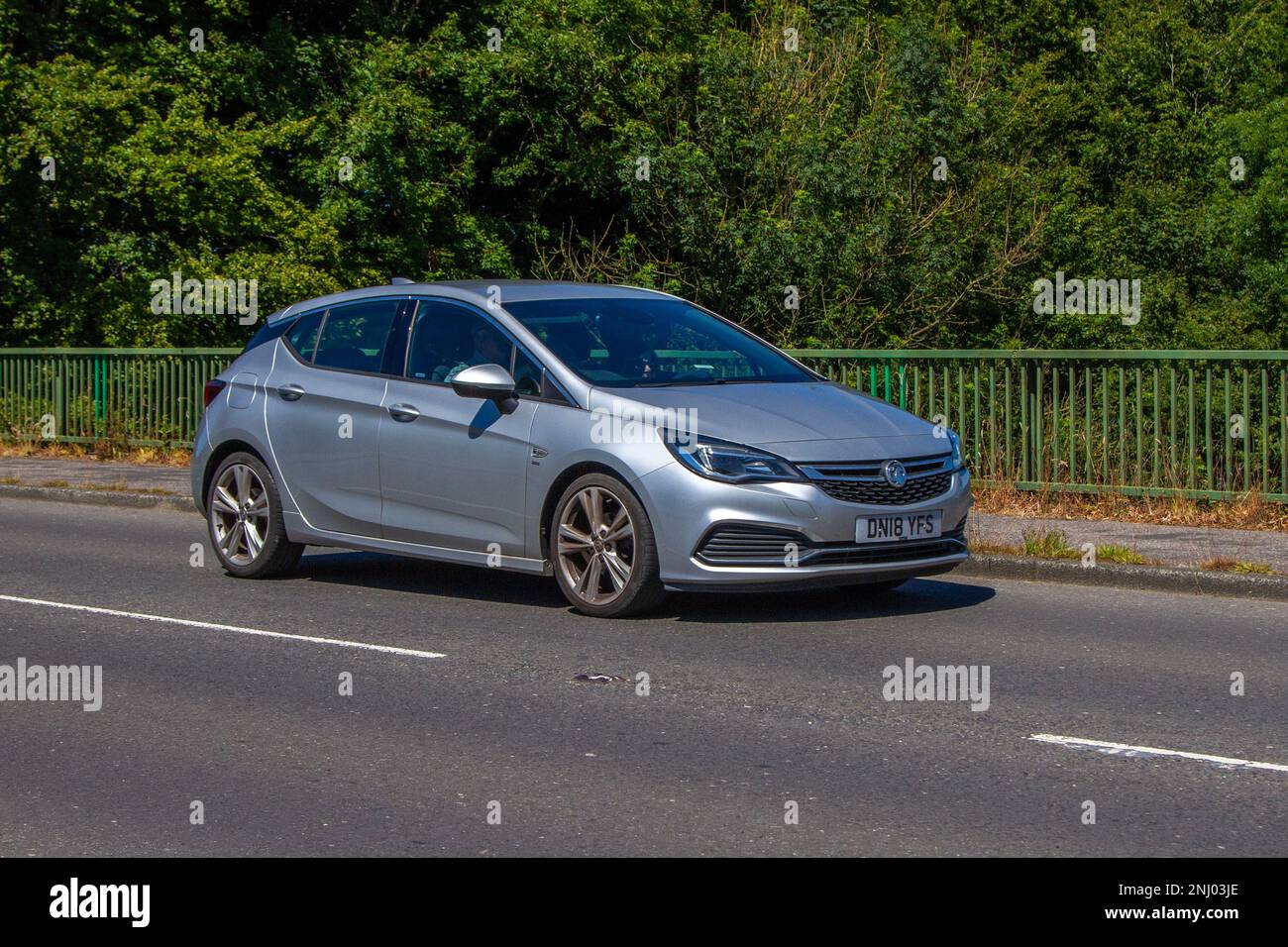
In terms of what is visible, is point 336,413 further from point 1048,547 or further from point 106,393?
point 106,393

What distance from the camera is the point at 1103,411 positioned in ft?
48.6

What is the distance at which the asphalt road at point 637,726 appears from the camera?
18.7 ft

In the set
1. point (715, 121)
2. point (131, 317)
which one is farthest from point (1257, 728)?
point (131, 317)

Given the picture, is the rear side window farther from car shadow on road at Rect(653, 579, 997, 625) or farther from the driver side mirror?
Answer: car shadow on road at Rect(653, 579, 997, 625)

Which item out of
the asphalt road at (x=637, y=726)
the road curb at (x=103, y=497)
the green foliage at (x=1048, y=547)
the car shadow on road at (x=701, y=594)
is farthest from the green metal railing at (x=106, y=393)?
the green foliage at (x=1048, y=547)

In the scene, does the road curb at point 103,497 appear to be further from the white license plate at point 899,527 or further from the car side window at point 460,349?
the white license plate at point 899,527

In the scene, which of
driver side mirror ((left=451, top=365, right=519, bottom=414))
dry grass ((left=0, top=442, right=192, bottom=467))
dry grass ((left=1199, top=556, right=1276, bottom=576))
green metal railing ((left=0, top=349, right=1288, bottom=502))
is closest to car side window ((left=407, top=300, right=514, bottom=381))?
driver side mirror ((left=451, top=365, right=519, bottom=414))

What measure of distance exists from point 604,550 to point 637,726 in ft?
8.35

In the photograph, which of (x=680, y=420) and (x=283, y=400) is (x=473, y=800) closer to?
(x=680, y=420)

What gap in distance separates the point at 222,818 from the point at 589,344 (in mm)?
4961

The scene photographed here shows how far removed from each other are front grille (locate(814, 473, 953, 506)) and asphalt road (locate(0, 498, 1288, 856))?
676 millimetres

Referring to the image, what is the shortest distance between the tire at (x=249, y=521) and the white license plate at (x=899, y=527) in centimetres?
390

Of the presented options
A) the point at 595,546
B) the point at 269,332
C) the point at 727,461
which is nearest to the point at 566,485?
the point at 595,546

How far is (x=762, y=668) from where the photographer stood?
28.0 feet
